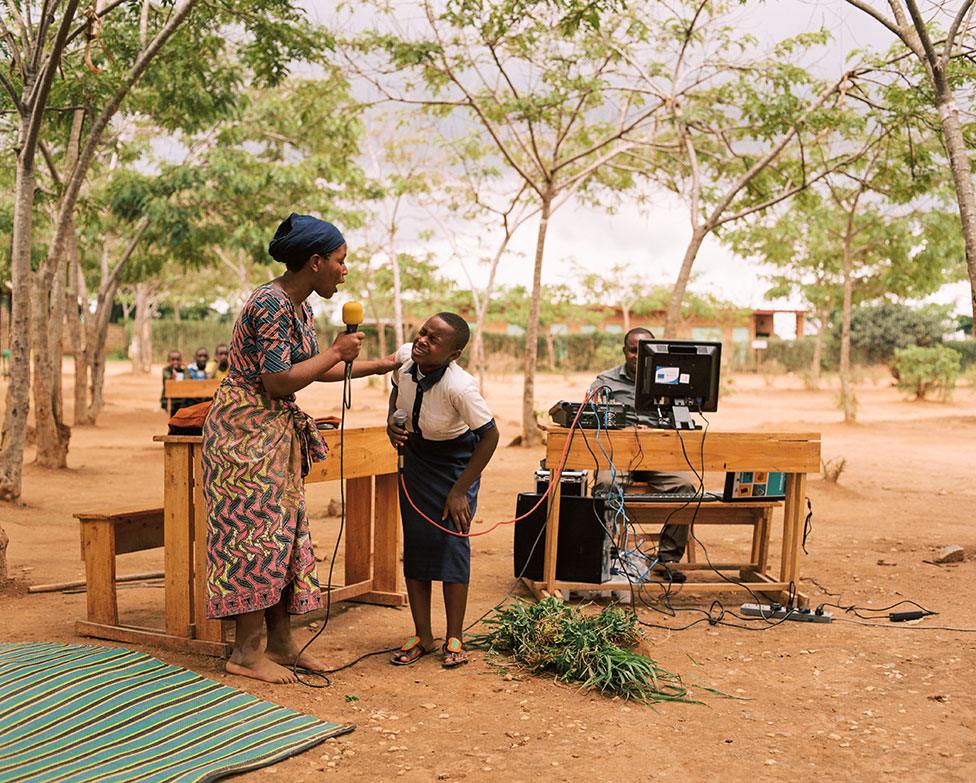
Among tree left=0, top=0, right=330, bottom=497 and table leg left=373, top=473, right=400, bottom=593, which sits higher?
tree left=0, top=0, right=330, bottom=497

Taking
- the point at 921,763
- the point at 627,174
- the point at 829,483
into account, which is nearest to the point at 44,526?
the point at 921,763

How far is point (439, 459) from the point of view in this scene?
501 centimetres

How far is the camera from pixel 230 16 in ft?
36.4

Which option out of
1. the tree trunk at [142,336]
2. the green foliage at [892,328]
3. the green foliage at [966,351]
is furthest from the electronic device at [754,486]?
the green foliage at [966,351]

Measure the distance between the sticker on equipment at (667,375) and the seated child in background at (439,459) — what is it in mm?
1797

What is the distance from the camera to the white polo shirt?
4777mm

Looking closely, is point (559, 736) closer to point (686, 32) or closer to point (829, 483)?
point (829, 483)

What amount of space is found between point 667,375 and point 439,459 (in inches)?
76.7

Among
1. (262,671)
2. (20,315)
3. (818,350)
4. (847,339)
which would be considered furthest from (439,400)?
(818,350)

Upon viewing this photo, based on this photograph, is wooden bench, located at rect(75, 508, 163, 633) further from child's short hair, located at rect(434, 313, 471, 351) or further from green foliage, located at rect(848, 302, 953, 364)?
green foliage, located at rect(848, 302, 953, 364)

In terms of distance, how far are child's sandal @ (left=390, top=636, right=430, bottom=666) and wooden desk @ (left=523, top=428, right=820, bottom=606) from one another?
1.24m

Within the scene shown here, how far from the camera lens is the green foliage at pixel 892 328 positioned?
1629 inches

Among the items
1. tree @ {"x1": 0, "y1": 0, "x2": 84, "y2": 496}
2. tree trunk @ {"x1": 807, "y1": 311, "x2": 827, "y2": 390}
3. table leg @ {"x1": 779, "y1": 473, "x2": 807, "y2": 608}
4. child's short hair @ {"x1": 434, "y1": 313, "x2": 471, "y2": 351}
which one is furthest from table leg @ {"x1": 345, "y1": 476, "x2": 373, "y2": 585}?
tree trunk @ {"x1": 807, "y1": 311, "x2": 827, "y2": 390}

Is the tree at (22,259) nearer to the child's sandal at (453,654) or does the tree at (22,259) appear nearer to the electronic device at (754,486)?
the child's sandal at (453,654)
